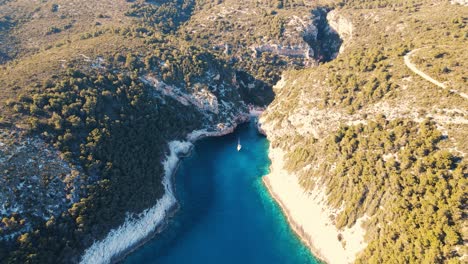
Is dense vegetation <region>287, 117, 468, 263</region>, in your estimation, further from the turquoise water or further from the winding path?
the turquoise water

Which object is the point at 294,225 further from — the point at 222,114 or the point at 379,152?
the point at 222,114

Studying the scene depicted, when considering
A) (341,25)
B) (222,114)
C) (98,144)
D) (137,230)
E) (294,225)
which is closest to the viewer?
(137,230)

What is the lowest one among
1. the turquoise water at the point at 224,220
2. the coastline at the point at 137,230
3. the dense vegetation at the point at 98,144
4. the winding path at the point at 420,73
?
the turquoise water at the point at 224,220

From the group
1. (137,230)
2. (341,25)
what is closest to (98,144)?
(137,230)

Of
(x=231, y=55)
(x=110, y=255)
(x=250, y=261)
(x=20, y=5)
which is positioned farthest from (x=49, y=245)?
(x=20, y=5)

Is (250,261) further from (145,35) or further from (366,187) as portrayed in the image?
(145,35)

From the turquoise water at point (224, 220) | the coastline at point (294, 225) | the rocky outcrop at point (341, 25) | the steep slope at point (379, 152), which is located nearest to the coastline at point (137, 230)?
the turquoise water at point (224, 220)

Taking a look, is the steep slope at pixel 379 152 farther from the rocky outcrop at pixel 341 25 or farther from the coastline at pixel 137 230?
the rocky outcrop at pixel 341 25
